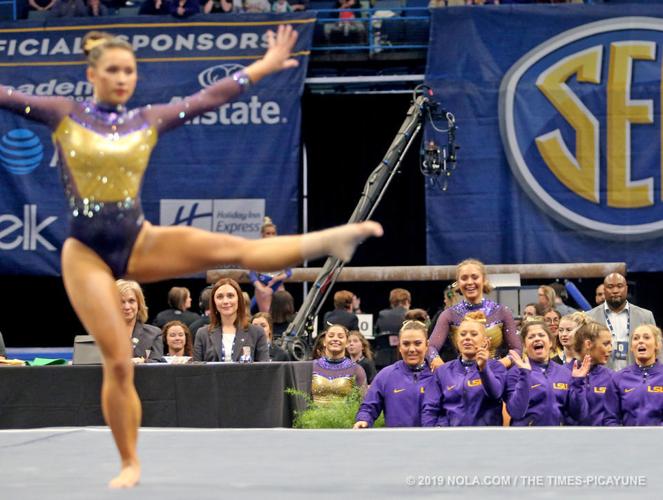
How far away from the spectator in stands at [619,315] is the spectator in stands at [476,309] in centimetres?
130

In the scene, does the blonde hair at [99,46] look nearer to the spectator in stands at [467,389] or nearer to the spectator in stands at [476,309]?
the spectator in stands at [467,389]

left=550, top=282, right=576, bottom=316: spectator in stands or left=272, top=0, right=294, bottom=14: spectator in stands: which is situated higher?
left=272, top=0, right=294, bottom=14: spectator in stands

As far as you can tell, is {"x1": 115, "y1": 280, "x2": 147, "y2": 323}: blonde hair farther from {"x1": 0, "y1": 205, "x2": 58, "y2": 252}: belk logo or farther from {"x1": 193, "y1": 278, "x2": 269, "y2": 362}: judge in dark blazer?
{"x1": 0, "y1": 205, "x2": 58, "y2": 252}: belk logo

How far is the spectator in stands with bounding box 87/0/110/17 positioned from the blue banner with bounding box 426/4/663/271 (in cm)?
373

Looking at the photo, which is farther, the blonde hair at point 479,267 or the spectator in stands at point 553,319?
the spectator in stands at point 553,319

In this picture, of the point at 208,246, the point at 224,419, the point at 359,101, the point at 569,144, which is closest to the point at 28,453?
the point at 208,246

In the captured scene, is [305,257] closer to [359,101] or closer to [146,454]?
[146,454]

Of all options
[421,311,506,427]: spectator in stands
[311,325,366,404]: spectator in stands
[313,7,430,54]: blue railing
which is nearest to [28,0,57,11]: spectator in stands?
[313,7,430,54]: blue railing

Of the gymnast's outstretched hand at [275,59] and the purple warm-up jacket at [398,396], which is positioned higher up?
the gymnast's outstretched hand at [275,59]

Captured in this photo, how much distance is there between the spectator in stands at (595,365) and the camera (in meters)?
5.62

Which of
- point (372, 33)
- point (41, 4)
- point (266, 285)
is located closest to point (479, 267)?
point (266, 285)

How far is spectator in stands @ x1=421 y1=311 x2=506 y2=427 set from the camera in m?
5.42

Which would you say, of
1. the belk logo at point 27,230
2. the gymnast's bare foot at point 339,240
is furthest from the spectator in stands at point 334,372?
the belk logo at point 27,230

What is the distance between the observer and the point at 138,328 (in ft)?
21.3
